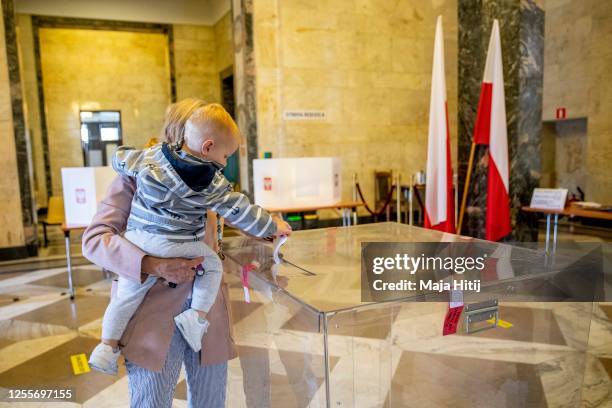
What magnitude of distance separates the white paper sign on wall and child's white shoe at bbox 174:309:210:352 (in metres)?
4.44

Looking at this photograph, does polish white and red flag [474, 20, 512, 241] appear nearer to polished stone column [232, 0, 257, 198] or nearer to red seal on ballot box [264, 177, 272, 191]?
red seal on ballot box [264, 177, 272, 191]

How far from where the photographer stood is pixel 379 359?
9.14ft

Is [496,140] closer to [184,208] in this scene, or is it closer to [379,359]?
[379,359]

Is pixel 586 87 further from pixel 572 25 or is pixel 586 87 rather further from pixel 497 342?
pixel 497 342

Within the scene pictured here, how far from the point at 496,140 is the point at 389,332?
3527 millimetres

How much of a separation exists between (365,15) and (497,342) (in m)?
6.46

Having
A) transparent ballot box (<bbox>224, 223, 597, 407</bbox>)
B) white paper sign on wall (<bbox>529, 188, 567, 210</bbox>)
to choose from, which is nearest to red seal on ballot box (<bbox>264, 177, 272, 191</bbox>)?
transparent ballot box (<bbox>224, 223, 597, 407</bbox>)

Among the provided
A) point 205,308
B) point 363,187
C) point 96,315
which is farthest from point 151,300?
point 363,187

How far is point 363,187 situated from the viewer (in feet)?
27.3

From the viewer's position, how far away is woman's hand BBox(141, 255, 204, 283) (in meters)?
1.28

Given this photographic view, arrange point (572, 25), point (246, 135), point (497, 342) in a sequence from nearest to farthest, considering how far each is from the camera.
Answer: point (497, 342)
point (246, 135)
point (572, 25)

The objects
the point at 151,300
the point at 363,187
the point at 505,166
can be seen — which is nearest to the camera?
the point at 151,300

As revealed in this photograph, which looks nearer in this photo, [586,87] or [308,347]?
[308,347]
